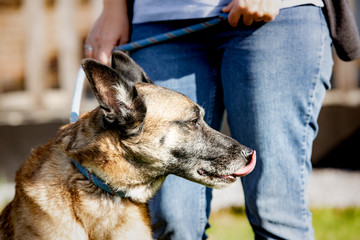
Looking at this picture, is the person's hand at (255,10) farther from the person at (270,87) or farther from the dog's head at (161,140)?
the dog's head at (161,140)

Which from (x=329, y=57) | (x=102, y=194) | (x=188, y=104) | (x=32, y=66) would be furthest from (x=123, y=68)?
(x=32, y=66)

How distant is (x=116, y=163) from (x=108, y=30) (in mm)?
875

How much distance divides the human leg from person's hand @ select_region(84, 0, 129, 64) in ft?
2.58

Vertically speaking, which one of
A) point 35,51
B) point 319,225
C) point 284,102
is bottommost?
point 319,225

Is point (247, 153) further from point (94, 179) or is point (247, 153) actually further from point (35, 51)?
point (35, 51)

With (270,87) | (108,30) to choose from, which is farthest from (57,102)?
(270,87)

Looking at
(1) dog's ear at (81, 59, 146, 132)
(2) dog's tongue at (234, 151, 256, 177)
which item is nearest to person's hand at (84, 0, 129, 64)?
(1) dog's ear at (81, 59, 146, 132)

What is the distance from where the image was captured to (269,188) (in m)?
2.40

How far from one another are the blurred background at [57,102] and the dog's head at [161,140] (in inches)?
105

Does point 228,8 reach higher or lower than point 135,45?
higher

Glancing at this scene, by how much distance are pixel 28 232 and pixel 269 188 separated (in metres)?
1.21

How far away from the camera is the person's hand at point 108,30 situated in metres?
2.77

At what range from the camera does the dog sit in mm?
2246

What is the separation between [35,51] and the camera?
561 centimetres
